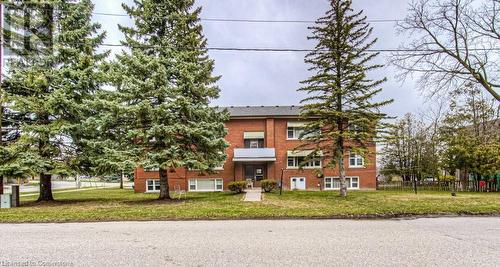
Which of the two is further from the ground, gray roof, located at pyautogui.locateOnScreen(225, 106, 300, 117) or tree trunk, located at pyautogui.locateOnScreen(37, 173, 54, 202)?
gray roof, located at pyautogui.locateOnScreen(225, 106, 300, 117)

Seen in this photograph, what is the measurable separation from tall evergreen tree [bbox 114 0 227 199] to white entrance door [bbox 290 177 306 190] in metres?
11.3

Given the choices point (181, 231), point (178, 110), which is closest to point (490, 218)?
point (181, 231)

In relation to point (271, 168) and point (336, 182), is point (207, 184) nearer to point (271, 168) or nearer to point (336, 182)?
point (271, 168)

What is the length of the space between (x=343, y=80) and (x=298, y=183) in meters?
11.6

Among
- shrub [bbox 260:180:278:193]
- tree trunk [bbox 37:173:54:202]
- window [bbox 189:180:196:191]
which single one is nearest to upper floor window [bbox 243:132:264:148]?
shrub [bbox 260:180:278:193]

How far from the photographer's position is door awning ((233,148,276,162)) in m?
24.3

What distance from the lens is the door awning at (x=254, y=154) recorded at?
24312mm

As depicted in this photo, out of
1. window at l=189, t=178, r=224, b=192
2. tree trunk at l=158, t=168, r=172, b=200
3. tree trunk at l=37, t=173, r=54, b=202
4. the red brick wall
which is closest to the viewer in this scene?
tree trunk at l=158, t=168, r=172, b=200

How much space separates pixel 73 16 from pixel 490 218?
20.5 m

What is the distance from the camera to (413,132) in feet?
108

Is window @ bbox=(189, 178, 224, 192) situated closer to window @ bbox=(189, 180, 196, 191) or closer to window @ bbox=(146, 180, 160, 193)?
window @ bbox=(189, 180, 196, 191)

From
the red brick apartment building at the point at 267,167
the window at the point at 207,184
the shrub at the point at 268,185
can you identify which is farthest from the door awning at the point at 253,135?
the shrub at the point at 268,185

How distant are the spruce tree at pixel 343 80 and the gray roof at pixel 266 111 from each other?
8.63m

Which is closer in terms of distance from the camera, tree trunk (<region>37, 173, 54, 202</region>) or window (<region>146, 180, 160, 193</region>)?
tree trunk (<region>37, 173, 54, 202</region>)
